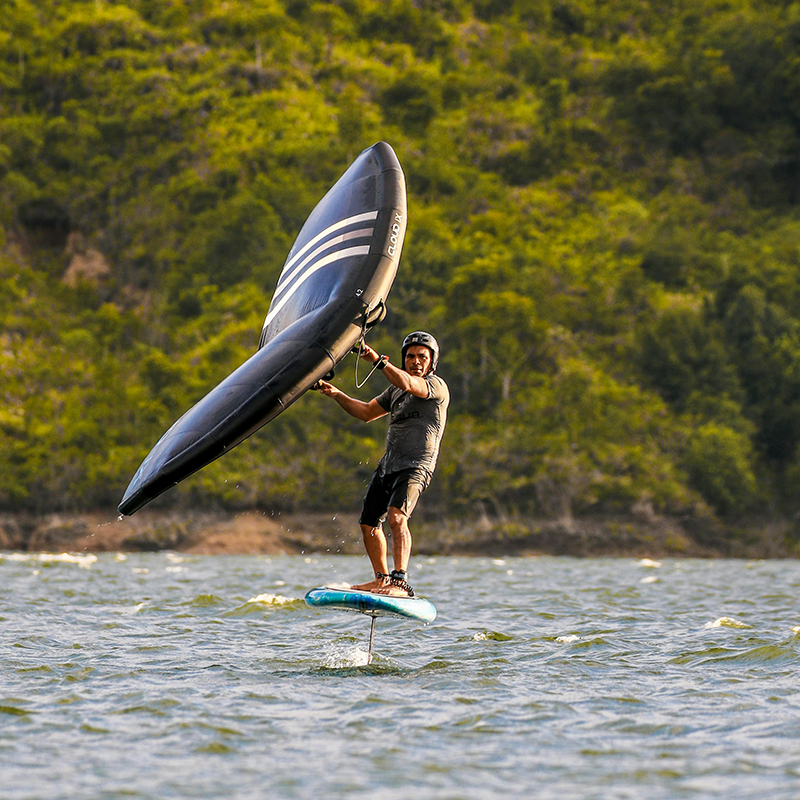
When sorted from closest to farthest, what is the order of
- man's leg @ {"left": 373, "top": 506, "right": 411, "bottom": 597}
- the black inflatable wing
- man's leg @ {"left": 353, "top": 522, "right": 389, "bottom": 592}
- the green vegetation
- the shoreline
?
man's leg @ {"left": 373, "top": 506, "right": 411, "bottom": 597}
the black inflatable wing
man's leg @ {"left": 353, "top": 522, "right": 389, "bottom": 592}
the shoreline
the green vegetation

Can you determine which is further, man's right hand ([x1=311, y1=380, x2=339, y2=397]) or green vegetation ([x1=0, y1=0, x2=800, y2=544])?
green vegetation ([x1=0, y1=0, x2=800, y2=544])

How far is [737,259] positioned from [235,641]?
1804 inches

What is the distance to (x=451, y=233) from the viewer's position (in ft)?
183

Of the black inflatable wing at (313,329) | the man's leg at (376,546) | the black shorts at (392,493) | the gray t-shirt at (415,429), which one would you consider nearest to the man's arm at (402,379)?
the gray t-shirt at (415,429)

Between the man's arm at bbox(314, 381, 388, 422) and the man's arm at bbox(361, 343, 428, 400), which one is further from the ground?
the man's arm at bbox(361, 343, 428, 400)

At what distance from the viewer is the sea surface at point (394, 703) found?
6.07 m

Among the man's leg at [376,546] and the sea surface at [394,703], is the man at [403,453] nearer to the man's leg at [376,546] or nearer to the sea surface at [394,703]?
the man's leg at [376,546]

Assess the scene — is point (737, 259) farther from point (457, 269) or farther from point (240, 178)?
point (240, 178)

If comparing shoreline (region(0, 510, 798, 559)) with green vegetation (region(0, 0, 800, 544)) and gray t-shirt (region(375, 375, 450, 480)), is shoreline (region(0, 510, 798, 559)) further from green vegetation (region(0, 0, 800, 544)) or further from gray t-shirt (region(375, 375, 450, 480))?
gray t-shirt (region(375, 375, 450, 480))

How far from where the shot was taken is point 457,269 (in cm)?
5244

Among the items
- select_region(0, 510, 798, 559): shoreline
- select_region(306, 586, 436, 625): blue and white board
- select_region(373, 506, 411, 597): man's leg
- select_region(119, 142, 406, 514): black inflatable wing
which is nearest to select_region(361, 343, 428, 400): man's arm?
select_region(119, 142, 406, 514): black inflatable wing

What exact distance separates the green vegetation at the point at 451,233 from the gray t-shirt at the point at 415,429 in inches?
1464

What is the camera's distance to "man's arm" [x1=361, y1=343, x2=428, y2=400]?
9.48 meters

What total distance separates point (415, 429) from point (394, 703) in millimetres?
2759
